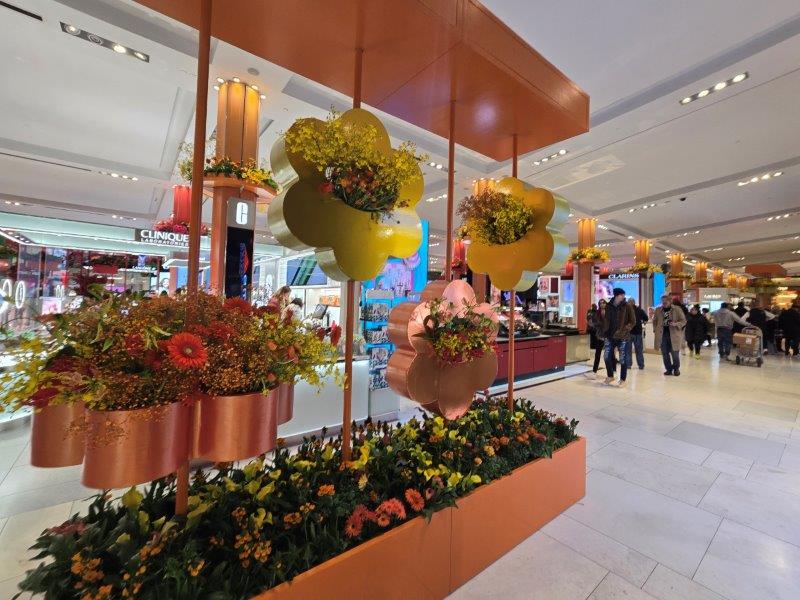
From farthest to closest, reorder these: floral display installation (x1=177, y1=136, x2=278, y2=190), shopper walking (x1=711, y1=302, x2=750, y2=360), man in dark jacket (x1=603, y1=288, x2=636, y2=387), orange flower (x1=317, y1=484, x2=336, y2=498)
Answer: shopper walking (x1=711, y1=302, x2=750, y2=360)
man in dark jacket (x1=603, y1=288, x2=636, y2=387)
floral display installation (x1=177, y1=136, x2=278, y2=190)
orange flower (x1=317, y1=484, x2=336, y2=498)

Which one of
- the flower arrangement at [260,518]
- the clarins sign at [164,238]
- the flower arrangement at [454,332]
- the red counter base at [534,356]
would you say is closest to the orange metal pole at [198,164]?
the flower arrangement at [260,518]

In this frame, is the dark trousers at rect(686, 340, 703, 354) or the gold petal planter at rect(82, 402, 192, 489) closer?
the gold petal planter at rect(82, 402, 192, 489)

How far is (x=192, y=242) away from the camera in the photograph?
1253 millimetres

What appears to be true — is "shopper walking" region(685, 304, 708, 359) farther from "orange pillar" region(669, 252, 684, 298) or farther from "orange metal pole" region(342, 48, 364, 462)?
"orange metal pole" region(342, 48, 364, 462)

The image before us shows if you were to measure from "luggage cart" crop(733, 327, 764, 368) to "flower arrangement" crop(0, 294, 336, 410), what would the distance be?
12723 mm

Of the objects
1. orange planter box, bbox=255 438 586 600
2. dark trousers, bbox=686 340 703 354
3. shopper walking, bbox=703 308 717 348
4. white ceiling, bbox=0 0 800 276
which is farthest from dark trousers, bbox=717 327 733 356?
orange planter box, bbox=255 438 586 600

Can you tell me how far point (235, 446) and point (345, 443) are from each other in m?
0.80

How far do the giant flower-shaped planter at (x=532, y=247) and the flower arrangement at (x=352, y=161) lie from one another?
1093 mm

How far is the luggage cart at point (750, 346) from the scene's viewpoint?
9.27m

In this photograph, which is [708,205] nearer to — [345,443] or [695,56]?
[695,56]

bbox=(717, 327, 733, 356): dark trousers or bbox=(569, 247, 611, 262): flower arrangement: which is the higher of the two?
bbox=(569, 247, 611, 262): flower arrangement

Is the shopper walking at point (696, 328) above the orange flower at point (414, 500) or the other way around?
above

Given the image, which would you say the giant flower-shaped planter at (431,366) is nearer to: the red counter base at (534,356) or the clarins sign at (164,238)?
the red counter base at (534,356)

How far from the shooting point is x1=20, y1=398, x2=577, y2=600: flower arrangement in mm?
→ 1096
